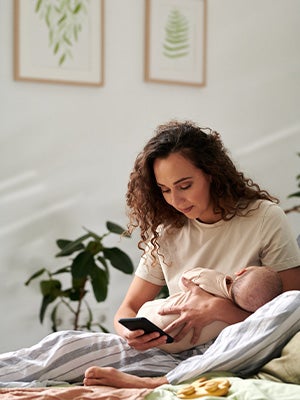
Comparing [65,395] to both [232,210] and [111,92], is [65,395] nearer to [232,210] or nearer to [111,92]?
[232,210]

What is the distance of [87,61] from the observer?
4.02 meters

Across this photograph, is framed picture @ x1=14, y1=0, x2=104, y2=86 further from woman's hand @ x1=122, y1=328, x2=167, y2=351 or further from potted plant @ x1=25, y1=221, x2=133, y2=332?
woman's hand @ x1=122, y1=328, x2=167, y2=351

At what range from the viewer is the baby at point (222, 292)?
7.80 feet

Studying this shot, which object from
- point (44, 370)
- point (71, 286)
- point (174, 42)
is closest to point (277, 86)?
point (174, 42)

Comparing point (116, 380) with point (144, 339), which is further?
point (144, 339)

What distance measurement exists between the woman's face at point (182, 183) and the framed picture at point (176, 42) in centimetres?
163

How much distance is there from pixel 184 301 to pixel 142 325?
0.65ft

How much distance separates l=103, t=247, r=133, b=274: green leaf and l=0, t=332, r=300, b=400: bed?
1646 mm

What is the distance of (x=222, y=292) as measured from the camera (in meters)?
2.53

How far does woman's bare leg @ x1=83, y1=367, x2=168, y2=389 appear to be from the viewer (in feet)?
7.16

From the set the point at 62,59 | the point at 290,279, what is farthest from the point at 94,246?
the point at 290,279

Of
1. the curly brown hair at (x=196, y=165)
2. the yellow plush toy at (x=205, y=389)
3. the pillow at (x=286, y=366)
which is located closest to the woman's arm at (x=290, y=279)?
the curly brown hair at (x=196, y=165)

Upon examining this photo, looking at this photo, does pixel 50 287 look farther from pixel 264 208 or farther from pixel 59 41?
pixel 264 208

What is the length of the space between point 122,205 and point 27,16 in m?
1.06
